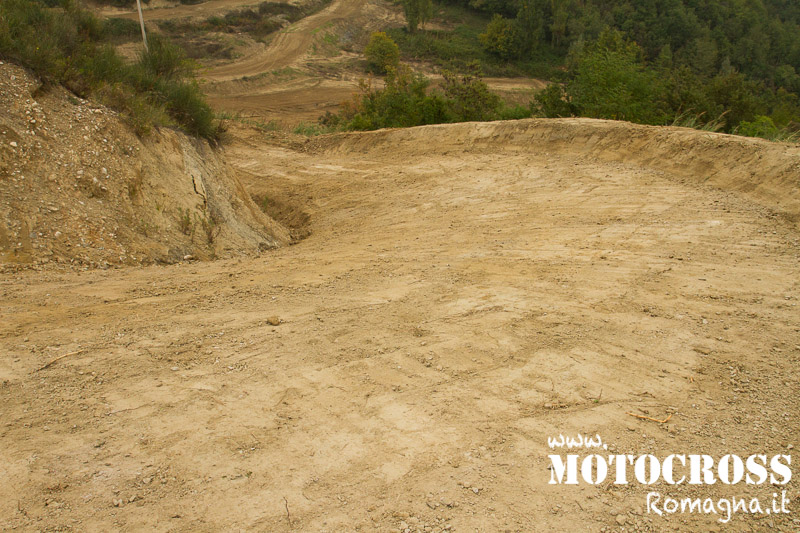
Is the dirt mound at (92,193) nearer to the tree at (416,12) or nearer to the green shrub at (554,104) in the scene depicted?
the green shrub at (554,104)

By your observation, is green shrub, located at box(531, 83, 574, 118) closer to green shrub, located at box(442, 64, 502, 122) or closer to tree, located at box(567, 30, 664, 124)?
tree, located at box(567, 30, 664, 124)

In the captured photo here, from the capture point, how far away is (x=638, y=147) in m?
9.77

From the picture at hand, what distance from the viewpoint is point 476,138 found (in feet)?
40.1

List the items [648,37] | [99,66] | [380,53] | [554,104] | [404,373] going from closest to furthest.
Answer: [404,373], [99,66], [554,104], [380,53], [648,37]

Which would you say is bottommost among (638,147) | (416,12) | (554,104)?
(638,147)

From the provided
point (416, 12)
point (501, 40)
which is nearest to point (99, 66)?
point (416, 12)

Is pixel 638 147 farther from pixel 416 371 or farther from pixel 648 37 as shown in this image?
pixel 648 37

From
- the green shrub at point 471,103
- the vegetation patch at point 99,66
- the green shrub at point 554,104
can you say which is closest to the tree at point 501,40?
the green shrub at point 471,103

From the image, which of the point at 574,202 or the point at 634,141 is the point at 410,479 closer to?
the point at 574,202

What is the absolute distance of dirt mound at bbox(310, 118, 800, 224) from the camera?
7488 millimetres

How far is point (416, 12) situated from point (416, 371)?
157 ft

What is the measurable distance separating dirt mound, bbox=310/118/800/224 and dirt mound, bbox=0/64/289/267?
5875 mm

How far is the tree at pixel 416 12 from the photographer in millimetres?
45531

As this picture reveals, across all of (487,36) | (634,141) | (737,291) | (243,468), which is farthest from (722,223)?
(487,36)
